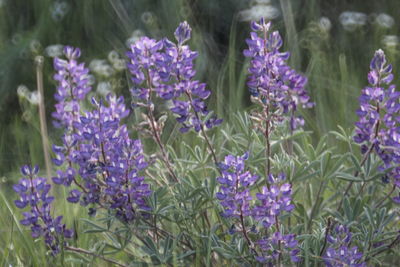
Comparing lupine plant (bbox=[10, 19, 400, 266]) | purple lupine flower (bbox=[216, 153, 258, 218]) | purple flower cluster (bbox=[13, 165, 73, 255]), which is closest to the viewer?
purple lupine flower (bbox=[216, 153, 258, 218])

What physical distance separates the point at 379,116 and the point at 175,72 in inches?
22.3

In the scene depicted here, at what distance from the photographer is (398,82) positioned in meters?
3.22

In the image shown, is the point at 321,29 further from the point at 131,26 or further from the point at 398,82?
the point at 131,26

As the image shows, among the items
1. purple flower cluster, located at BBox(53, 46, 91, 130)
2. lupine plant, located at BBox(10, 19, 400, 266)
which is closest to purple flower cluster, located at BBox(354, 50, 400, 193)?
lupine plant, located at BBox(10, 19, 400, 266)

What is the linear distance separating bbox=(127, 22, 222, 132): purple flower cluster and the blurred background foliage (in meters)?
1.08

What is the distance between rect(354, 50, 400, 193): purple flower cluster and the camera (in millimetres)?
1868

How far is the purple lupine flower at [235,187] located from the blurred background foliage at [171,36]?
4.37 ft

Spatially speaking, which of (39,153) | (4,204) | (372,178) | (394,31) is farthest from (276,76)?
(394,31)

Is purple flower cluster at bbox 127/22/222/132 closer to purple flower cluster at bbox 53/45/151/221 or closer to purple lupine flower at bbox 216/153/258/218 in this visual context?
purple flower cluster at bbox 53/45/151/221

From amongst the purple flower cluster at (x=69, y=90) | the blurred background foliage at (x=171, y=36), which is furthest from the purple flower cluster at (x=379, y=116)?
the blurred background foliage at (x=171, y=36)

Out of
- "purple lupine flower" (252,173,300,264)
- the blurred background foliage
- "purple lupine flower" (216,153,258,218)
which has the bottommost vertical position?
"purple lupine flower" (252,173,300,264)

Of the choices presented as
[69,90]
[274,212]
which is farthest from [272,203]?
[69,90]

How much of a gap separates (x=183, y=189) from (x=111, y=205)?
0.22m

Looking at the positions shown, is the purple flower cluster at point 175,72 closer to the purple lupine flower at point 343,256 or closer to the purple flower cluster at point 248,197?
the purple flower cluster at point 248,197
